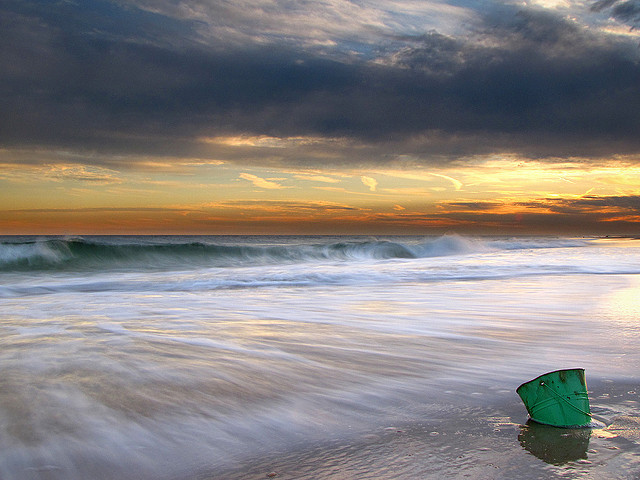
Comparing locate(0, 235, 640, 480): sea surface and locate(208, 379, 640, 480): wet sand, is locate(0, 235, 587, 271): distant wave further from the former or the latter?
locate(208, 379, 640, 480): wet sand

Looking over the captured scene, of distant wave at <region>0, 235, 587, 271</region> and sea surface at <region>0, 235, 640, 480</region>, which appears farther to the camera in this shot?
distant wave at <region>0, 235, 587, 271</region>

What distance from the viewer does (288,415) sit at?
9.14 ft

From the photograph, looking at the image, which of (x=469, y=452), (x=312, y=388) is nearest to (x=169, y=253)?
(x=312, y=388)

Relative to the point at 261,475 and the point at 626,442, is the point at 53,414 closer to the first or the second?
the point at 261,475

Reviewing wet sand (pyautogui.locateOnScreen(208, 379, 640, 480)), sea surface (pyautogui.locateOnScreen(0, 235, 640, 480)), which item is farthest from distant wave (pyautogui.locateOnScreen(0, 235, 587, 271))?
wet sand (pyautogui.locateOnScreen(208, 379, 640, 480))

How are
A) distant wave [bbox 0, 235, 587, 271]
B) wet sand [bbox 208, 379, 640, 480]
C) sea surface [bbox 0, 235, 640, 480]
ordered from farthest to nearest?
distant wave [bbox 0, 235, 587, 271], sea surface [bbox 0, 235, 640, 480], wet sand [bbox 208, 379, 640, 480]

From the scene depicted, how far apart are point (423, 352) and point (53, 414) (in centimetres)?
279

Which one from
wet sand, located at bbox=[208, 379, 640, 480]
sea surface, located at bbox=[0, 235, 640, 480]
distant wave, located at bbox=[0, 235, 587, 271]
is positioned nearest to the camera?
wet sand, located at bbox=[208, 379, 640, 480]

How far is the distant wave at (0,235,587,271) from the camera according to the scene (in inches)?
771

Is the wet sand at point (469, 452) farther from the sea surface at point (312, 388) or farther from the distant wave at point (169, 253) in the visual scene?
the distant wave at point (169, 253)

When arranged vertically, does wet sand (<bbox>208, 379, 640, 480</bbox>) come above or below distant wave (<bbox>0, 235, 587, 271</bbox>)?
above

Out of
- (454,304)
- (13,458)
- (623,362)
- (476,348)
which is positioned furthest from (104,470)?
(454,304)

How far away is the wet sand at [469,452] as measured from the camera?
6.51 feet

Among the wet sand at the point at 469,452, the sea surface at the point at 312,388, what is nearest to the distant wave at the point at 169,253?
the sea surface at the point at 312,388
